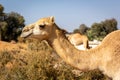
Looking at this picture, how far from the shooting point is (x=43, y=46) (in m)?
15.5

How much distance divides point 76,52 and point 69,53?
245mm

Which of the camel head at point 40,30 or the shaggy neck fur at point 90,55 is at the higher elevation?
the camel head at point 40,30

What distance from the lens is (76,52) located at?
32.8 ft

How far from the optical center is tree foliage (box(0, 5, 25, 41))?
161 ft

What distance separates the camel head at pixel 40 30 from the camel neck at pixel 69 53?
8.5 inches

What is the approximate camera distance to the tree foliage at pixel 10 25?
161 feet

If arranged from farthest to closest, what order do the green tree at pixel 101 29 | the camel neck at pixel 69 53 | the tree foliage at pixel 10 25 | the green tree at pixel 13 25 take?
1. the green tree at pixel 101 29
2. the green tree at pixel 13 25
3. the tree foliage at pixel 10 25
4. the camel neck at pixel 69 53

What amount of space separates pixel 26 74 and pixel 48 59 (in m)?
A: 0.92

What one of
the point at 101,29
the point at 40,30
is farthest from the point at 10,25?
the point at 40,30

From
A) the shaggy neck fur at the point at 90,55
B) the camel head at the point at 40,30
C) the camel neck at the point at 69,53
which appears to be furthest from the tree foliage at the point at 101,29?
the camel head at the point at 40,30

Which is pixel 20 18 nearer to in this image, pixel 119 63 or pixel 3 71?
pixel 3 71

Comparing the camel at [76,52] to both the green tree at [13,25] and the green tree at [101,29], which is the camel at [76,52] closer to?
the green tree at [13,25]

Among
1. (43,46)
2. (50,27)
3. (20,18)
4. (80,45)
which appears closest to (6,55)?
(43,46)

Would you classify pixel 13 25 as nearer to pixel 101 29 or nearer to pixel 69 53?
pixel 101 29
